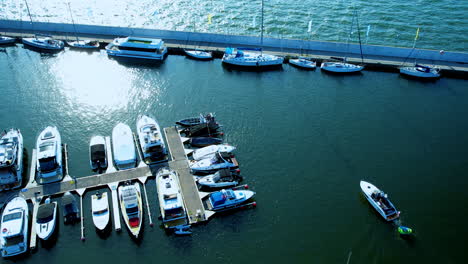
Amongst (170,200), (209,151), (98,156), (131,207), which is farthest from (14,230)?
(209,151)

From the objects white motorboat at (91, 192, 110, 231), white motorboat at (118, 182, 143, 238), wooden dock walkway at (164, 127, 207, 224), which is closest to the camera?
white motorboat at (118, 182, 143, 238)

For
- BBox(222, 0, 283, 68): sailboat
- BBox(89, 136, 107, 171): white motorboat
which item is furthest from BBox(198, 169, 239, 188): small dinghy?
BBox(222, 0, 283, 68): sailboat

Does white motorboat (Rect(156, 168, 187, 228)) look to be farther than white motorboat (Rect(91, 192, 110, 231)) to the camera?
Yes

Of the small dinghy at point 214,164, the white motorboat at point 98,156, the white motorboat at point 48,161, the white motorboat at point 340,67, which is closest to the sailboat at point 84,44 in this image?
the white motorboat at point 48,161

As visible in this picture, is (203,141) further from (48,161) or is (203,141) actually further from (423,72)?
(423,72)

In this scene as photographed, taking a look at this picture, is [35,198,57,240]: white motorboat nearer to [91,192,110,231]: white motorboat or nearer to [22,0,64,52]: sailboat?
[91,192,110,231]: white motorboat

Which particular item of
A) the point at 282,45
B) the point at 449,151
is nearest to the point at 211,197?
the point at 449,151

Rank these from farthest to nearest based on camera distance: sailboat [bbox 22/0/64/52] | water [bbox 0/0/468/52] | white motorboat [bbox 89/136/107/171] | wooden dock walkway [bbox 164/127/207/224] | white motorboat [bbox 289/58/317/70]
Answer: water [bbox 0/0/468/52]
sailboat [bbox 22/0/64/52]
white motorboat [bbox 289/58/317/70]
white motorboat [bbox 89/136/107/171]
wooden dock walkway [bbox 164/127/207/224]

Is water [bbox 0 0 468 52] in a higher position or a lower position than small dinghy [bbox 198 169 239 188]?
higher
